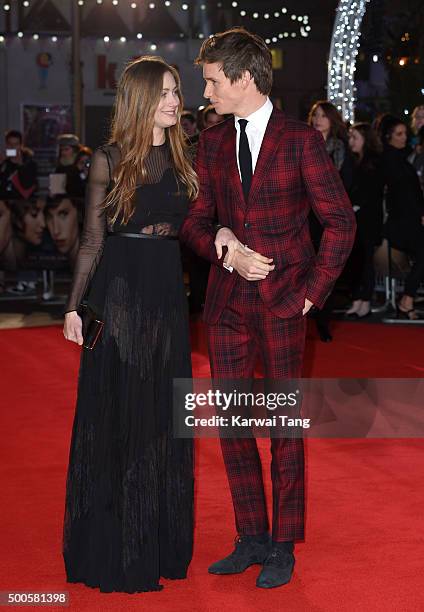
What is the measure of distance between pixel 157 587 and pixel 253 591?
0.34 metres

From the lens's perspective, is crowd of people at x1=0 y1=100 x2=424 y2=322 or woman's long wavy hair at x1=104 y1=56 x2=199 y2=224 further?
crowd of people at x1=0 y1=100 x2=424 y2=322

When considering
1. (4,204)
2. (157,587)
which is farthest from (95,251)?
(4,204)

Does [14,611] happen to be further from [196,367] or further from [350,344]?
[350,344]

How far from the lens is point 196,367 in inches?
345

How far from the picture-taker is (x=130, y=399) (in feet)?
13.5

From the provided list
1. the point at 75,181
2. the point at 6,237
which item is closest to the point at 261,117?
the point at 6,237

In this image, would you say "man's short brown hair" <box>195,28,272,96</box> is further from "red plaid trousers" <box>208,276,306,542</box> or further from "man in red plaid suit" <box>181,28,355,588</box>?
A: "red plaid trousers" <box>208,276,306,542</box>

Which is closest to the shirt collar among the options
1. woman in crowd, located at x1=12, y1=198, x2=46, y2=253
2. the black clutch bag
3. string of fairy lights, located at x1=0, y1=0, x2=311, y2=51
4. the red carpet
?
the black clutch bag

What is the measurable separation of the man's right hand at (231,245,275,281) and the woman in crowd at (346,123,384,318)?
21.6ft

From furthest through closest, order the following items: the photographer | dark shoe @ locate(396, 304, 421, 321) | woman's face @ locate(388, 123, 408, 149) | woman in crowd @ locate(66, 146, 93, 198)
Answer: the photographer, woman in crowd @ locate(66, 146, 93, 198), dark shoe @ locate(396, 304, 421, 321), woman's face @ locate(388, 123, 408, 149)

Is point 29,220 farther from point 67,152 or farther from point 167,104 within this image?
point 167,104

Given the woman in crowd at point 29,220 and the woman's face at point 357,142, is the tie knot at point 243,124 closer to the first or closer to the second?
the woman's face at point 357,142

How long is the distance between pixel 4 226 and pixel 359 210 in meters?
4.22

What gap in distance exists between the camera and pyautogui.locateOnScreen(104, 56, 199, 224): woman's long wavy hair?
3.95m
